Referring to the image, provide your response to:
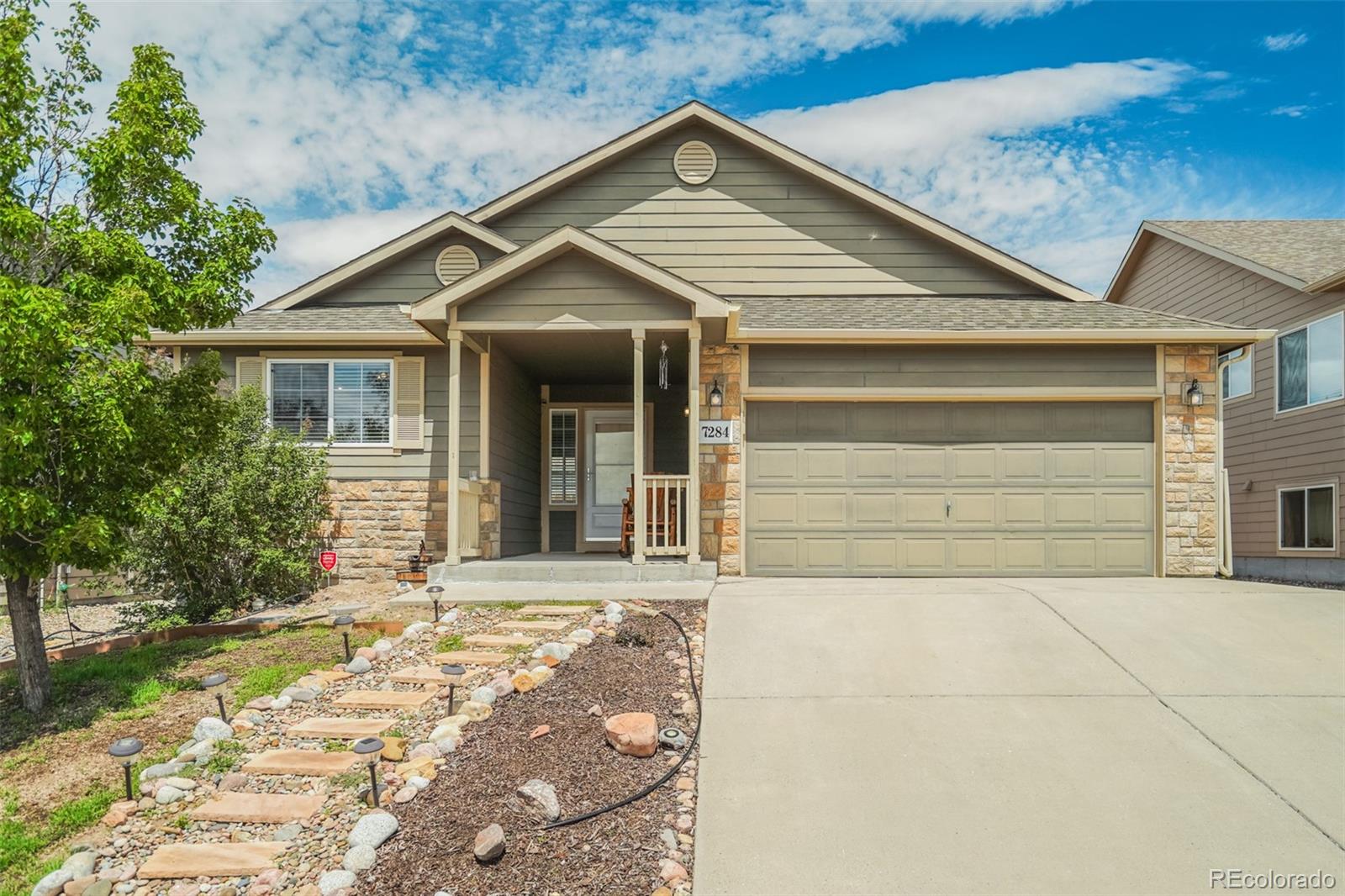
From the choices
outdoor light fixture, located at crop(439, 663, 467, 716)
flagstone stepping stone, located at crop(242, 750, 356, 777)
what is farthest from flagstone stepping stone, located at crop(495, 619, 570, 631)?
flagstone stepping stone, located at crop(242, 750, 356, 777)

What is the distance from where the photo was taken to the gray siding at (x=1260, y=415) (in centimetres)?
1108

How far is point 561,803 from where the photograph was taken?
12.2 feet

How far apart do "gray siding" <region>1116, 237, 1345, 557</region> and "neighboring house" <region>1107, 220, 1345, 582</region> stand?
0.02 metres

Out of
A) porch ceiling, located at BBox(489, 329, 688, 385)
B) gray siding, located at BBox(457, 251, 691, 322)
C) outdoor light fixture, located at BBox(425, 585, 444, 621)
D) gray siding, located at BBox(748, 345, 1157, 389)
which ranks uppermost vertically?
gray siding, located at BBox(457, 251, 691, 322)

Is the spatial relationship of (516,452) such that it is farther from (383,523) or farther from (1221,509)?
(1221,509)

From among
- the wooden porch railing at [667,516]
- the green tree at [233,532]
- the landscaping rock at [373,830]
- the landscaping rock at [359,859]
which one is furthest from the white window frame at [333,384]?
the landscaping rock at [359,859]

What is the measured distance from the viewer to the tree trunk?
5.20m

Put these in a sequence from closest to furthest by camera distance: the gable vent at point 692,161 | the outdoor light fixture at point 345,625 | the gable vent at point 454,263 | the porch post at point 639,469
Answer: the outdoor light fixture at point 345,625 → the porch post at point 639,469 → the gable vent at point 454,263 → the gable vent at point 692,161

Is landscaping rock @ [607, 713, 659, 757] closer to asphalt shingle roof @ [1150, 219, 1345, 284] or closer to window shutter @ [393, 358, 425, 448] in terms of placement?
window shutter @ [393, 358, 425, 448]

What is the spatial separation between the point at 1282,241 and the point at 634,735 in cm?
1410

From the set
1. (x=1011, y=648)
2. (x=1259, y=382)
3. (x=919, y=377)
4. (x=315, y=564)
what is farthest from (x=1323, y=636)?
(x=315, y=564)

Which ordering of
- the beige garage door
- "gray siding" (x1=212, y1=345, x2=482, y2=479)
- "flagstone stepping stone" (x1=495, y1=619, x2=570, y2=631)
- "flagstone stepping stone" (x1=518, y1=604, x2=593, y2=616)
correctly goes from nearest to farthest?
"flagstone stepping stone" (x1=495, y1=619, x2=570, y2=631)
"flagstone stepping stone" (x1=518, y1=604, x2=593, y2=616)
the beige garage door
"gray siding" (x1=212, y1=345, x2=482, y2=479)

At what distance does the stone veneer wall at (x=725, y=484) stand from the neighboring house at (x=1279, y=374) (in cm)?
730

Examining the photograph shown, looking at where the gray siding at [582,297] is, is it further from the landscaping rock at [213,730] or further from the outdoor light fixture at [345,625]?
the landscaping rock at [213,730]
